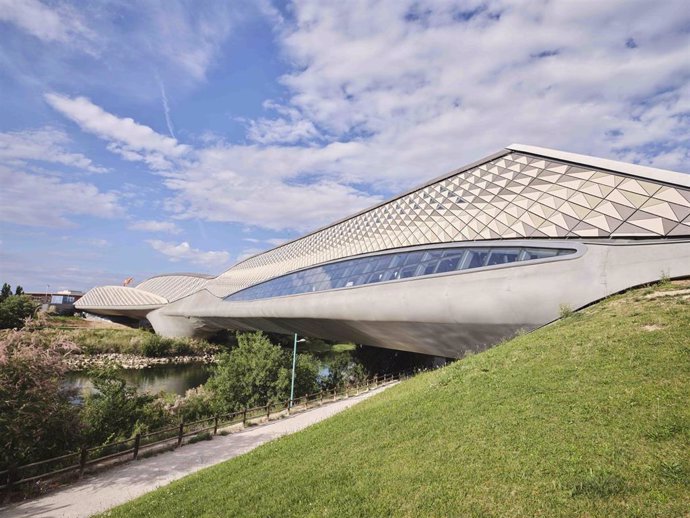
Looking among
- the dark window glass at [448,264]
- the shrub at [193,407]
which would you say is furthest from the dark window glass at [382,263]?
the shrub at [193,407]

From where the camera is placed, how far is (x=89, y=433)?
528 inches

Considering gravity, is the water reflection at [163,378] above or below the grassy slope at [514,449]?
below

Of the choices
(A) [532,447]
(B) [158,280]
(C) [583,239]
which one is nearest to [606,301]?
(C) [583,239]

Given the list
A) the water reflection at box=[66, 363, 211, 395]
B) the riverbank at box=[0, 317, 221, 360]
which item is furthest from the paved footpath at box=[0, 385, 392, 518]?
the riverbank at box=[0, 317, 221, 360]

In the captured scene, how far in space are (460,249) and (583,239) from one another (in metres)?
5.69

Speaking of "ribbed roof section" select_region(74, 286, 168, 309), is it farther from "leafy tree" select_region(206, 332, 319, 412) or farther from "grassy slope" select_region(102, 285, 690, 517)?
"grassy slope" select_region(102, 285, 690, 517)

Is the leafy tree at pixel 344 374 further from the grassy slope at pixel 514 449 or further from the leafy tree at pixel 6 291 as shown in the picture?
the leafy tree at pixel 6 291

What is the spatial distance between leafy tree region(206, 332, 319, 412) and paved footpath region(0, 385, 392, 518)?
642 centimetres

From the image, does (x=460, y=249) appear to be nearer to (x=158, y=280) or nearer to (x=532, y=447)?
(x=532, y=447)

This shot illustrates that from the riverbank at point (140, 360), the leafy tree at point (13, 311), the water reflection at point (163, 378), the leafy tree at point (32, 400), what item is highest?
the leafy tree at point (13, 311)

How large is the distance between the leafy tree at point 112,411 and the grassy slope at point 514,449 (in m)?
6.48

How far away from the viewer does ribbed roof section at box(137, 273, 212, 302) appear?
71.9 metres

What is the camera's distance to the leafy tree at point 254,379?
22.2 m

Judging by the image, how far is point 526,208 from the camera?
70.3ft
